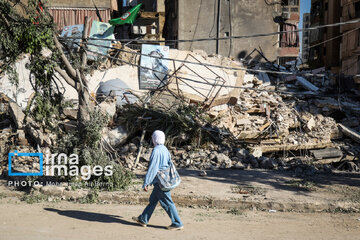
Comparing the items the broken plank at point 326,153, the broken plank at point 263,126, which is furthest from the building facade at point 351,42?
the broken plank at point 263,126

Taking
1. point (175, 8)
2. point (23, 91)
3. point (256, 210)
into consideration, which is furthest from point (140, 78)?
point (175, 8)

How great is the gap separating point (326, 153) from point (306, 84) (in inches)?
236

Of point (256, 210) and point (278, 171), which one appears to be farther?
point (278, 171)

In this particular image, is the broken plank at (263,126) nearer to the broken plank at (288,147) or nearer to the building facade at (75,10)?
the broken plank at (288,147)

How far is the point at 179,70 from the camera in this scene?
14750 millimetres

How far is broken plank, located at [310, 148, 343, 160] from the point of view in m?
12.0

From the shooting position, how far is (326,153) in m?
12.1

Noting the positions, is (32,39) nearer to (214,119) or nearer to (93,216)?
(93,216)

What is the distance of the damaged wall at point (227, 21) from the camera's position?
23.5 m

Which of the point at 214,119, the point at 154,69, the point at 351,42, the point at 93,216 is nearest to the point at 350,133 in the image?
the point at 214,119

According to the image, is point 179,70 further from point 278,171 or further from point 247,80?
point 278,171

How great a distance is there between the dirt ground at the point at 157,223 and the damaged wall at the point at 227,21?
18.2 meters

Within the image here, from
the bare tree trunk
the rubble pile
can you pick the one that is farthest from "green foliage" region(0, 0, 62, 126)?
the rubble pile

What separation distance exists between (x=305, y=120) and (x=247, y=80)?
3.87 m
